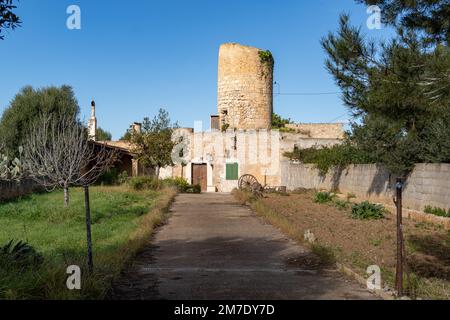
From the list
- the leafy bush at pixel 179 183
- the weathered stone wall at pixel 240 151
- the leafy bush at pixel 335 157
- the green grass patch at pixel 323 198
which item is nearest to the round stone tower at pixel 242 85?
the weathered stone wall at pixel 240 151

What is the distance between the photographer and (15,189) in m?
23.2

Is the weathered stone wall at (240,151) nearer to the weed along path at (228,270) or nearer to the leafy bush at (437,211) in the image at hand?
the leafy bush at (437,211)

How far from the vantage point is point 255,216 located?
675 inches

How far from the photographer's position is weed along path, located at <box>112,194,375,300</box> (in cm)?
653

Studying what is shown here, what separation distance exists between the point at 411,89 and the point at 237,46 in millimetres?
31161

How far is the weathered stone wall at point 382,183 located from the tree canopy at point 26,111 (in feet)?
52.1

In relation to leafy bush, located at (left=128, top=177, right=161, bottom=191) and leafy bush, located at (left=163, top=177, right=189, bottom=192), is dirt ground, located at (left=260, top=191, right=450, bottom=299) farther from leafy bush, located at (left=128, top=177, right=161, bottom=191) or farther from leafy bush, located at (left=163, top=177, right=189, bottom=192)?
leafy bush, located at (left=163, top=177, right=189, bottom=192)

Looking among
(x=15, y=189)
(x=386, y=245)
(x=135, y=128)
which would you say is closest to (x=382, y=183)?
(x=386, y=245)

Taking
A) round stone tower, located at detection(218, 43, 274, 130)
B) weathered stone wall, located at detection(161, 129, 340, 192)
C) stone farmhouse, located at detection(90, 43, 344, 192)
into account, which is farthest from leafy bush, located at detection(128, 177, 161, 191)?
round stone tower, located at detection(218, 43, 274, 130)

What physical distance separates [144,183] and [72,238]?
601 inches

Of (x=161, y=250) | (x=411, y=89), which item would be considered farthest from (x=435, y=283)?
(x=161, y=250)

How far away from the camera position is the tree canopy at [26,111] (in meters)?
31.4

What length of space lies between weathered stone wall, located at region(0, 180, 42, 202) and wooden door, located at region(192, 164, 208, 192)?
1226 centimetres
